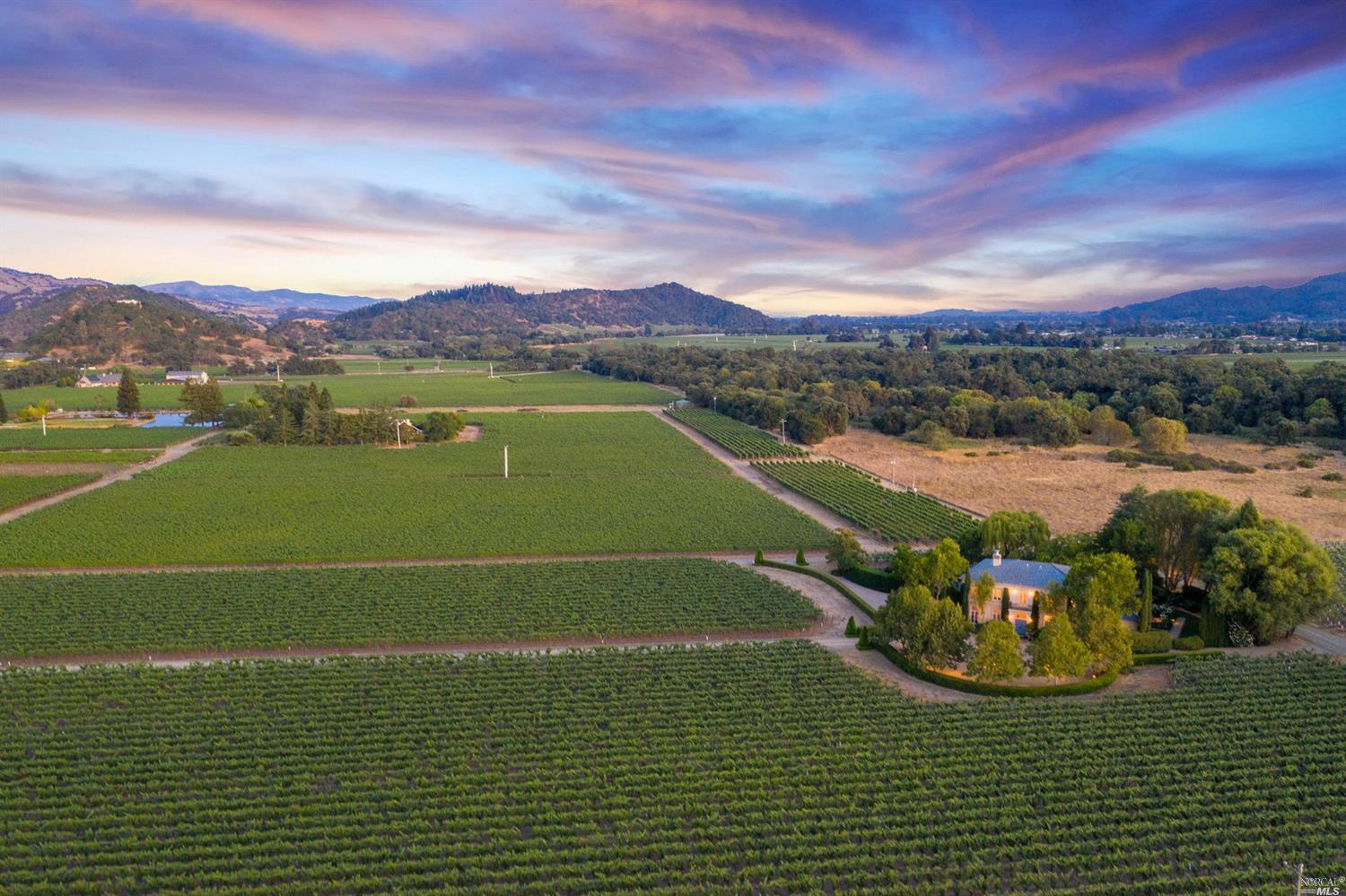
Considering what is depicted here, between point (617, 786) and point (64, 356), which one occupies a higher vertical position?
point (64, 356)

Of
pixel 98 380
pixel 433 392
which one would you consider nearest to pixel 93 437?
pixel 433 392

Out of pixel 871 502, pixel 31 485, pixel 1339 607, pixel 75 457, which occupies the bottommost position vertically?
pixel 1339 607

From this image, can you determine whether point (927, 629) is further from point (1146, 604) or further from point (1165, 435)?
point (1165, 435)

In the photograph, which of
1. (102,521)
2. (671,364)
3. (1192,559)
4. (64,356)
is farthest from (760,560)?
(64,356)

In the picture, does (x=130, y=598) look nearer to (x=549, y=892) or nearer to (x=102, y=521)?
(x=102, y=521)

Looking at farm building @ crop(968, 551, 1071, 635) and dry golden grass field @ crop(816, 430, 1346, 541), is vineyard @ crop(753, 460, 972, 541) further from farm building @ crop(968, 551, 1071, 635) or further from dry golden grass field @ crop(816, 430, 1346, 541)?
farm building @ crop(968, 551, 1071, 635)

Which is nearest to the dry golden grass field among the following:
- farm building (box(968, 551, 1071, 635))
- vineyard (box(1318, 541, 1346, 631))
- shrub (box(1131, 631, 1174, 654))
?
vineyard (box(1318, 541, 1346, 631))
